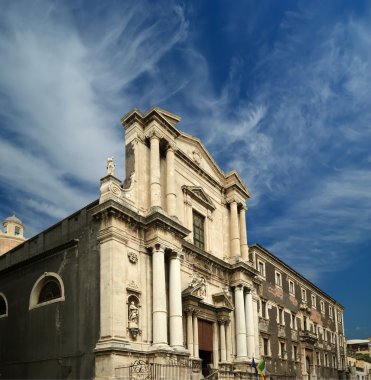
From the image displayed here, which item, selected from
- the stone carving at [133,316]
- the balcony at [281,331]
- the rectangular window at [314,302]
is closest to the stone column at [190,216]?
the stone carving at [133,316]

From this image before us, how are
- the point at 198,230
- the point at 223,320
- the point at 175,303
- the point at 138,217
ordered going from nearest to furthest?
1. the point at 138,217
2. the point at 175,303
3. the point at 223,320
4. the point at 198,230

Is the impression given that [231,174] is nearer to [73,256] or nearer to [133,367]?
[73,256]

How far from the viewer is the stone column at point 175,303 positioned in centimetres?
1875

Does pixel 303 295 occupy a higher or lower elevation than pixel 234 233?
lower

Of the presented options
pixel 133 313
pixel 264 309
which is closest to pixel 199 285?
pixel 133 313

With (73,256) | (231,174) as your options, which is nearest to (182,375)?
(73,256)

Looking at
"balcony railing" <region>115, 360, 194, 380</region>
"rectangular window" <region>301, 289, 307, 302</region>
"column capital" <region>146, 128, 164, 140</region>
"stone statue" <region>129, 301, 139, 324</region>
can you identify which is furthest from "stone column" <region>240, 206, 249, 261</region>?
"rectangular window" <region>301, 289, 307, 302</region>

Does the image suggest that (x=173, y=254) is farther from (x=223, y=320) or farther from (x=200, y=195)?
(x=200, y=195)

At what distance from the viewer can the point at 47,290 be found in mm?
20000

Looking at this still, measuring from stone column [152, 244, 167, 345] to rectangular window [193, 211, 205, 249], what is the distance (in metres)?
5.15

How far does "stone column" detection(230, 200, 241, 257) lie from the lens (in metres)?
26.8

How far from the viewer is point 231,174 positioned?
93.0ft

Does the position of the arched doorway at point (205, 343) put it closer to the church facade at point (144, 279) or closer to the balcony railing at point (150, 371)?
the church facade at point (144, 279)

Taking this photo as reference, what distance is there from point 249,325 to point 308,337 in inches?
536
